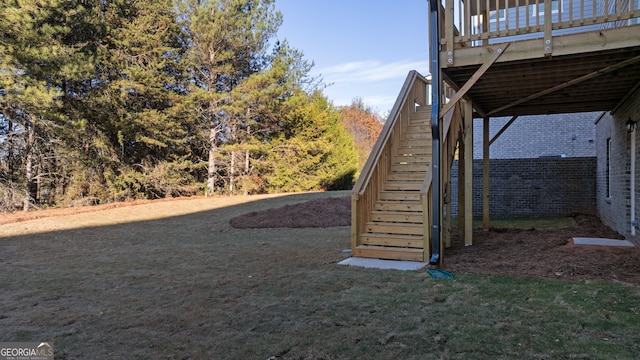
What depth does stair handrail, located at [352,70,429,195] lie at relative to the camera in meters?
6.25

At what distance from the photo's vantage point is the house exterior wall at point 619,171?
6.71m

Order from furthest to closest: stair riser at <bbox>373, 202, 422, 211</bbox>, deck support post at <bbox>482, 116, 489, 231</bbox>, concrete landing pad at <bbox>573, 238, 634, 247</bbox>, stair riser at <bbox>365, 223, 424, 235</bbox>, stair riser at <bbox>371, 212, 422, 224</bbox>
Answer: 1. deck support post at <bbox>482, 116, 489, 231</bbox>
2. concrete landing pad at <bbox>573, 238, 634, 247</bbox>
3. stair riser at <bbox>373, 202, 422, 211</bbox>
4. stair riser at <bbox>371, 212, 422, 224</bbox>
5. stair riser at <bbox>365, 223, 424, 235</bbox>

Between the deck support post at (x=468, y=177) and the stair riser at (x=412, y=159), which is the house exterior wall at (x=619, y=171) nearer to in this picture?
the deck support post at (x=468, y=177)

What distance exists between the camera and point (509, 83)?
6.55 m

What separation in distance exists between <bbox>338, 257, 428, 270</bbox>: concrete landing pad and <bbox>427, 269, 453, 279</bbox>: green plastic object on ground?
0.25 m

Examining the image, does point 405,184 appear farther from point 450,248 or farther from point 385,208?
point 450,248

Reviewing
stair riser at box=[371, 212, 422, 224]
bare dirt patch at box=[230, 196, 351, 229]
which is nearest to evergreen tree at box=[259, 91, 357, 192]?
bare dirt patch at box=[230, 196, 351, 229]

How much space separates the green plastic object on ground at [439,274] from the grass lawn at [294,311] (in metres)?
0.13

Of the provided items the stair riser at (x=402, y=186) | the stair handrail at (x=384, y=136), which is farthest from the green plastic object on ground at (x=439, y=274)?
the stair riser at (x=402, y=186)

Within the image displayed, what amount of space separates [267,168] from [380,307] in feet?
64.9

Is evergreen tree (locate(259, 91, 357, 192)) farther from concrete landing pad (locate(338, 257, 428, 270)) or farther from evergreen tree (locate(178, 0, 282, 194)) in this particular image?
concrete landing pad (locate(338, 257, 428, 270))

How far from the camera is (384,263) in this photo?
18.7 feet

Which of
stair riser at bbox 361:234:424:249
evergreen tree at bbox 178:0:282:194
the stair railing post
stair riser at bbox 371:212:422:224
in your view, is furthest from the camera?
Answer: evergreen tree at bbox 178:0:282:194

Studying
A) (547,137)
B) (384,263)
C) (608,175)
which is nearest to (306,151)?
(547,137)
